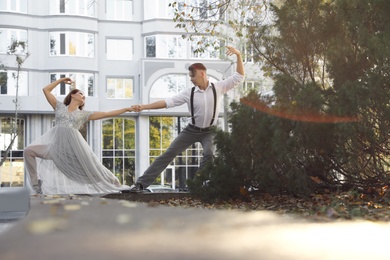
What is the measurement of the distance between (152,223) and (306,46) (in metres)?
9.91

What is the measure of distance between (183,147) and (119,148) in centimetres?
4166

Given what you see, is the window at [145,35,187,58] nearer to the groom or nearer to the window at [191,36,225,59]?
the window at [191,36,225,59]

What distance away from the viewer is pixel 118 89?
53.2 m

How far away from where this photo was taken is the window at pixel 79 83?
51.1 metres

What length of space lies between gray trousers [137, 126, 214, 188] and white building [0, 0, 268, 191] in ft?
127

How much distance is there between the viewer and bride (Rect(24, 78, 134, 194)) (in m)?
11.5

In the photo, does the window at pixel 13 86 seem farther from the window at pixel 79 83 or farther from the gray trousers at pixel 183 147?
the gray trousers at pixel 183 147

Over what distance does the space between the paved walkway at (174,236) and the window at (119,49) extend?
52202 millimetres

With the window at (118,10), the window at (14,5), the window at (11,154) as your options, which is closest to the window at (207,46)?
the window at (118,10)

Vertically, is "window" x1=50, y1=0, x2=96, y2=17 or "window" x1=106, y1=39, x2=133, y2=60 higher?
"window" x1=50, y1=0, x2=96, y2=17

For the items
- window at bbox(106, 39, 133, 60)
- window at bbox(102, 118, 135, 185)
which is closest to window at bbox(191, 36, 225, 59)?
window at bbox(106, 39, 133, 60)

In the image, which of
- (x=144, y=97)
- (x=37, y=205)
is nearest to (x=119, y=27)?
(x=144, y=97)

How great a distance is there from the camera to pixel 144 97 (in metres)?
52.2

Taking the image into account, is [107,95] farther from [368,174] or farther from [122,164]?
[368,174]
